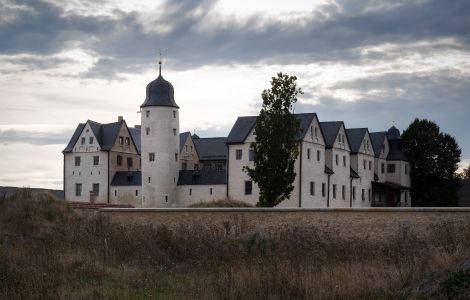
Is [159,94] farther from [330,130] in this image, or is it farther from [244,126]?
[330,130]

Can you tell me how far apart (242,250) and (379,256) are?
16.3 feet

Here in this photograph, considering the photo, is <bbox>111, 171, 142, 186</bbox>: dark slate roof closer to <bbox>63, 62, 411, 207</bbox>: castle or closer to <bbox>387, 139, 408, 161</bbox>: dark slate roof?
<bbox>63, 62, 411, 207</bbox>: castle

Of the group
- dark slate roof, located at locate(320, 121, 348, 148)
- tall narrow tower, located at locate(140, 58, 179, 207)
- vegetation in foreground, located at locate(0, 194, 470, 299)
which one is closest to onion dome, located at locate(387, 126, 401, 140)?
dark slate roof, located at locate(320, 121, 348, 148)

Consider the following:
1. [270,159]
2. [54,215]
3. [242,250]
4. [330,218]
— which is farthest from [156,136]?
[242,250]

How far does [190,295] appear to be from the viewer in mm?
17594

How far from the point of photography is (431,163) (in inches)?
2650

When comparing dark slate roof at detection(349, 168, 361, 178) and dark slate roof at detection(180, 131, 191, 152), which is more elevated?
dark slate roof at detection(180, 131, 191, 152)

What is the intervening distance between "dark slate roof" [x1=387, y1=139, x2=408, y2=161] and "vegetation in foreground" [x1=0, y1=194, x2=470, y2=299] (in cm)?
3801

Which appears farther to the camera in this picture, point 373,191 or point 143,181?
point 373,191

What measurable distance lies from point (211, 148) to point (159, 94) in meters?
9.38

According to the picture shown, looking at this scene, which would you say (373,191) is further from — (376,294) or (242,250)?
(376,294)

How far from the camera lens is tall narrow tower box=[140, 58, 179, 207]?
5953 centimetres

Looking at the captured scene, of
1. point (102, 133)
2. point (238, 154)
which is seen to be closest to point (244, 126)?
point (238, 154)

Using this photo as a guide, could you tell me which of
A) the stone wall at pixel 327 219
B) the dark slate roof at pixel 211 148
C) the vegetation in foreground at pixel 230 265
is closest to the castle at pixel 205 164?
the dark slate roof at pixel 211 148
